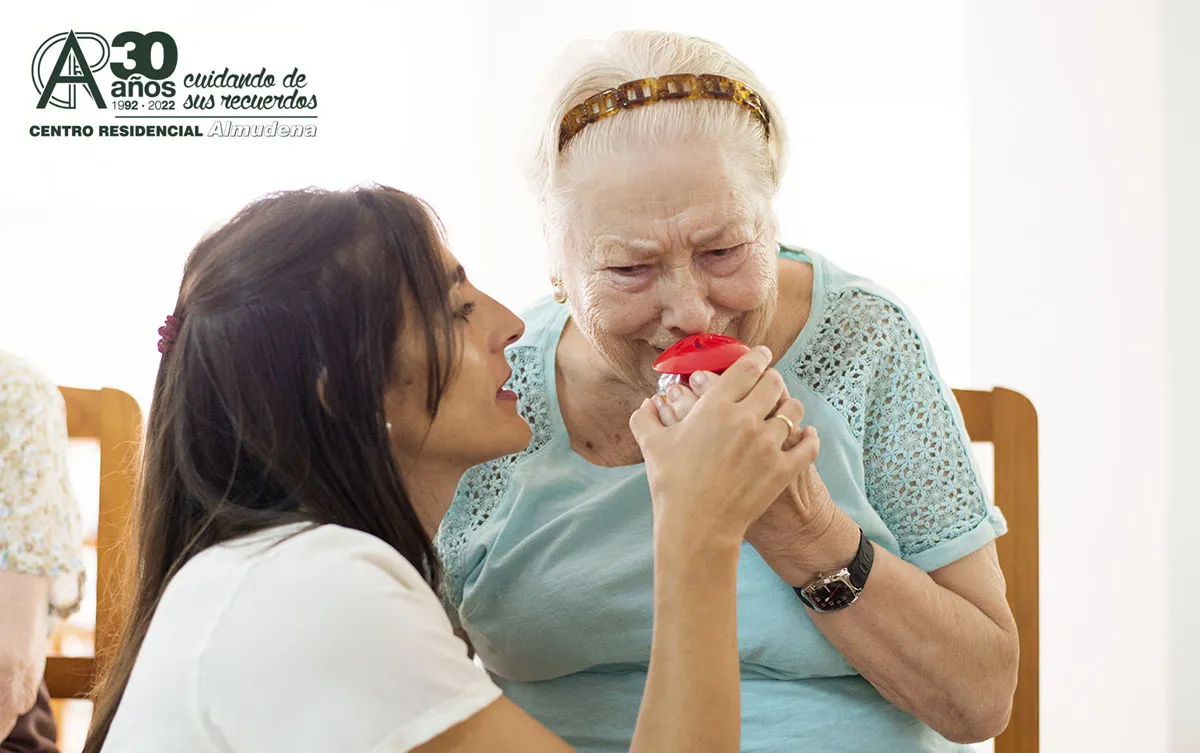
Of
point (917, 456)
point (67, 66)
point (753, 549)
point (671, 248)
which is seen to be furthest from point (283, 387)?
point (67, 66)

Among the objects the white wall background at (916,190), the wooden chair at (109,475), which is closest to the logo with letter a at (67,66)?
the white wall background at (916,190)

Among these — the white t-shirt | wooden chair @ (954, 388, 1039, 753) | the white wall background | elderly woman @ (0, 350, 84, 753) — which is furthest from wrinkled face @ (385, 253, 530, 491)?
the white wall background

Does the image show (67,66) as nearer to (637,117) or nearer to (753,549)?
(637,117)

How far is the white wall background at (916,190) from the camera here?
9.36 ft

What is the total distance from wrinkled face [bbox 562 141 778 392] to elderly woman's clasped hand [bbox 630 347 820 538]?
0.19 meters

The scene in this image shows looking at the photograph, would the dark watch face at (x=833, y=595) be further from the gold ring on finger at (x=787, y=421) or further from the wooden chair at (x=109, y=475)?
the wooden chair at (x=109, y=475)

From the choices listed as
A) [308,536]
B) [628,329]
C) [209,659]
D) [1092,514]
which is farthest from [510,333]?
[1092,514]

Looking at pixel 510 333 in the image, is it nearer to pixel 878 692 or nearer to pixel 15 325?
pixel 878 692

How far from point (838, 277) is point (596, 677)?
0.59 meters

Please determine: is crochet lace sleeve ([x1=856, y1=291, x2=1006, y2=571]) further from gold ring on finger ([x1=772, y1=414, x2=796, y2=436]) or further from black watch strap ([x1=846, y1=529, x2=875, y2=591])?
gold ring on finger ([x1=772, y1=414, x2=796, y2=436])

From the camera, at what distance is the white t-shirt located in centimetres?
87

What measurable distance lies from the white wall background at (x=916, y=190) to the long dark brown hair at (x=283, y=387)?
2046 millimetres

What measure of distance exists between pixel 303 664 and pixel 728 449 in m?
0.43

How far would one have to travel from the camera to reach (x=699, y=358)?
121 cm
